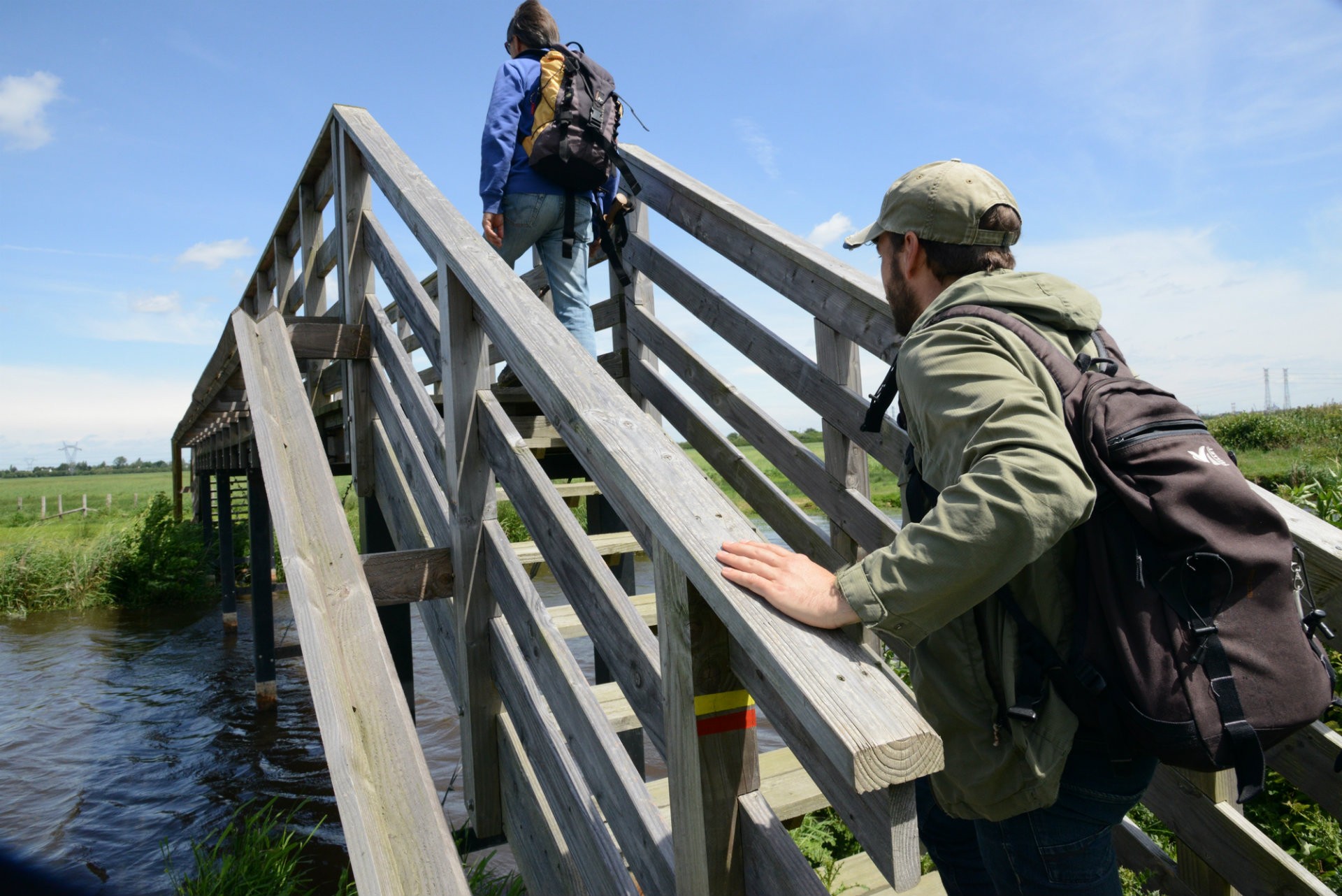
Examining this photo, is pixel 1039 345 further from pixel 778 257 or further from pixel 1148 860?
pixel 778 257

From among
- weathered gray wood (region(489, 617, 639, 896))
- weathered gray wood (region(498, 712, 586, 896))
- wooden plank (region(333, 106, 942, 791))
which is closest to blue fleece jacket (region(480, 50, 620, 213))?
wooden plank (region(333, 106, 942, 791))

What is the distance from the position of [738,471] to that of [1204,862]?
1.99m

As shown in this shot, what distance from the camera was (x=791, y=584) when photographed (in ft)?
3.90

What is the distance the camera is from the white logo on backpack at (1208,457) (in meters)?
1.21

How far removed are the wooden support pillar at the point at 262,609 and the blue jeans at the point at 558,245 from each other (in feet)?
18.5

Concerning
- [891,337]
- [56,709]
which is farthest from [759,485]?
[56,709]

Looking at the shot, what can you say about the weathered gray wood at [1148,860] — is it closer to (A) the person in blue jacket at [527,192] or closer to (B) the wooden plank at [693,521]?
(B) the wooden plank at [693,521]

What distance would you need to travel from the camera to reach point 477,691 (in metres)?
2.70

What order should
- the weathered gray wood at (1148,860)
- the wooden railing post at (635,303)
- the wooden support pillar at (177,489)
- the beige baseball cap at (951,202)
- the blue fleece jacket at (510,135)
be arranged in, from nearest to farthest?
1. the beige baseball cap at (951,202)
2. the weathered gray wood at (1148,860)
3. the blue fleece jacket at (510,135)
4. the wooden railing post at (635,303)
5. the wooden support pillar at (177,489)

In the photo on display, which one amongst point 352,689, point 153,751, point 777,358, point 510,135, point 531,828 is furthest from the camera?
point 153,751

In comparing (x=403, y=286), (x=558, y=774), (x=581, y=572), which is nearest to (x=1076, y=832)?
(x=581, y=572)

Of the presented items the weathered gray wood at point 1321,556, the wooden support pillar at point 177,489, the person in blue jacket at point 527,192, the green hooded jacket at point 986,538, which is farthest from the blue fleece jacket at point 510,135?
the wooden support pillar at point 177,489

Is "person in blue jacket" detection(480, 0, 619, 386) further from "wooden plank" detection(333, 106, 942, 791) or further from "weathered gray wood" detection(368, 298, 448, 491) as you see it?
"wooden plank" detection(333, 106, 942, 791)

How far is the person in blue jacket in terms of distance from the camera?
12.4 ft
